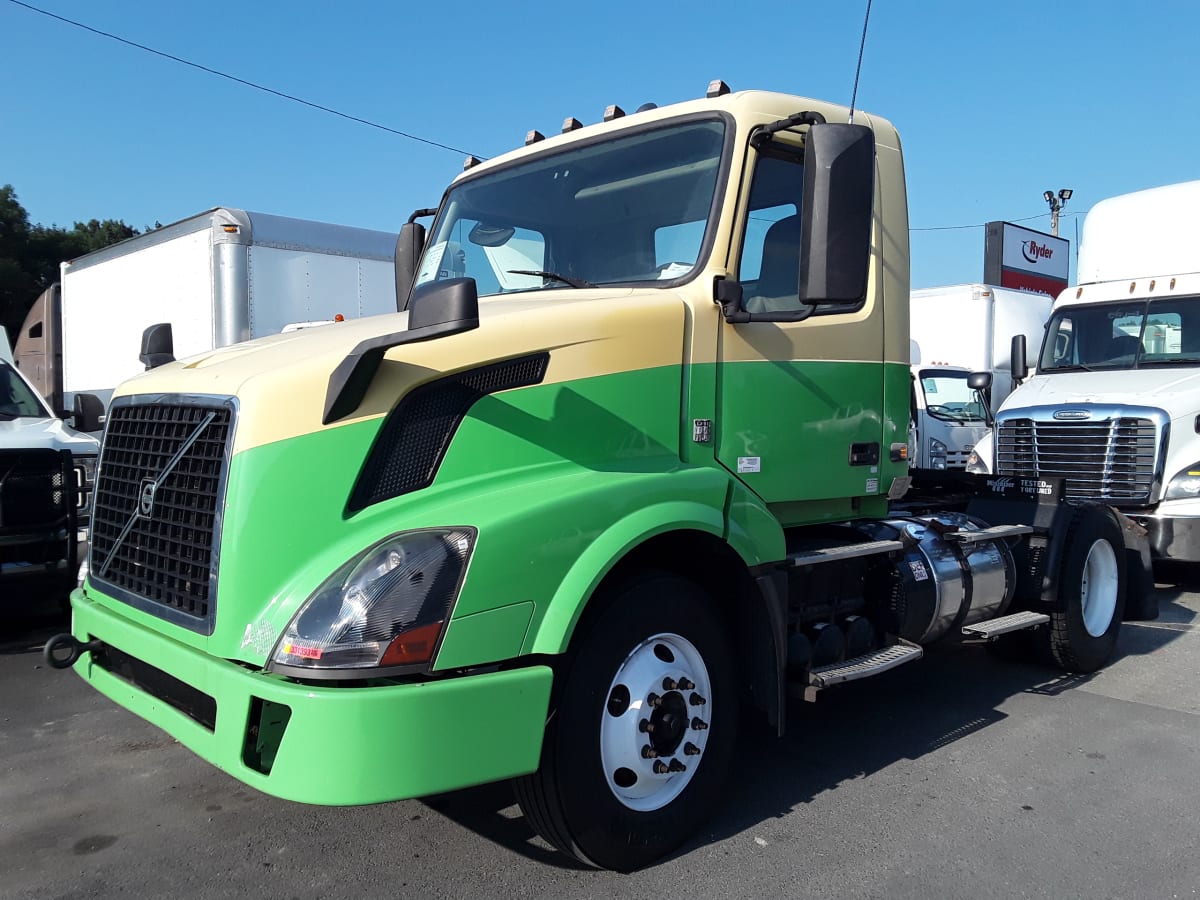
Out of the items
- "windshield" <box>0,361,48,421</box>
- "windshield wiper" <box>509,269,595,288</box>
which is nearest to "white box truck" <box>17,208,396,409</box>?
"windshield" <box>0,361,48,421</box>

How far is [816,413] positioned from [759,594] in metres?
0.93

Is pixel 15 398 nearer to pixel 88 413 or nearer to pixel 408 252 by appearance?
pixel 88 413

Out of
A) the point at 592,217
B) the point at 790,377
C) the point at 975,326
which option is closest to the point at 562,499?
the point at 790,377

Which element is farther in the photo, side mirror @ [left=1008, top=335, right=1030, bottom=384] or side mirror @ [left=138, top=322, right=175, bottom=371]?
side mirror @ [left=1008, top=335, right=1030, bottom=384]

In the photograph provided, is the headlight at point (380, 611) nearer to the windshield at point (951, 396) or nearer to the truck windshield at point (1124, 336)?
the truck windshield at point (1124, 336)

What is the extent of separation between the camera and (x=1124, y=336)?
929 cm

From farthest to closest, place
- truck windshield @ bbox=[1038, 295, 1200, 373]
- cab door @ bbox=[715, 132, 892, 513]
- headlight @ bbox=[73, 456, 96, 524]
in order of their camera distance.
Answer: truck windshield @ bbox=[1038, 295, 1200, 373]
headlight @ bbox=[73, 456, 96, 524]
cab door @ bbox=[715, 132, 892, 513]

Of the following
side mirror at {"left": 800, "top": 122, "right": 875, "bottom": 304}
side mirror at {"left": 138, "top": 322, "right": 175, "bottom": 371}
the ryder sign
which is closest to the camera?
side mirror at {"left": 800, "top": 122, "right": 875, "bottom": 304}

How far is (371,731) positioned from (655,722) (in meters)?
1.10

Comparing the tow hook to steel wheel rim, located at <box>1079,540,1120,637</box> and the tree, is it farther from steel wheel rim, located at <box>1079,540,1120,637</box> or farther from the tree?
the tree

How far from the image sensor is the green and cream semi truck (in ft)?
9.50

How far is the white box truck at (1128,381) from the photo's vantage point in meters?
7.93

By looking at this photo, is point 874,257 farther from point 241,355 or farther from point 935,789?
point 241,355

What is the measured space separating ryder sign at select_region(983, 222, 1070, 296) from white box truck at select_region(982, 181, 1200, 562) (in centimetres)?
1178
